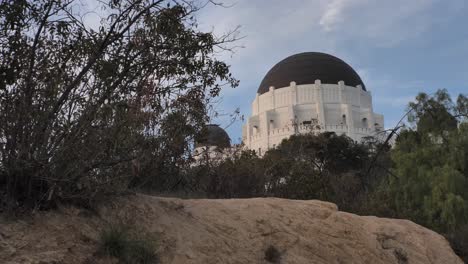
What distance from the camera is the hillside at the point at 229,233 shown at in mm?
5707

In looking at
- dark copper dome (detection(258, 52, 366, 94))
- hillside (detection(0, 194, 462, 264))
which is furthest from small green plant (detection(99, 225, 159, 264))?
dark copper dome (detection(258, 52, 366, 94))

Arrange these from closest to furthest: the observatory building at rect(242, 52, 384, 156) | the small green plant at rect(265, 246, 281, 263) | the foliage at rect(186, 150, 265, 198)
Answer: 1. the small green plant at rect(265, 246, 281, 263)
2. the foliage at rect(186, 150, 265, 198)
3. the observatory building at rect(242, 52, 384, 156)

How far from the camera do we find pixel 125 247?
595cm

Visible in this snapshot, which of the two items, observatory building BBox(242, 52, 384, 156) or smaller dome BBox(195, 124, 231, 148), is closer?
smaller dome BBox(195, 124, 231, 148)

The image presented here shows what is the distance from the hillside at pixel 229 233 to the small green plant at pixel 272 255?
7cm

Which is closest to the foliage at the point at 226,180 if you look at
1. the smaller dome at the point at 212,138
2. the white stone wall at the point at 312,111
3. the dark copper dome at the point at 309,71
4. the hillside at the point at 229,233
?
the smaller dome at the point at 212,138

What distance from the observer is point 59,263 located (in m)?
5.48

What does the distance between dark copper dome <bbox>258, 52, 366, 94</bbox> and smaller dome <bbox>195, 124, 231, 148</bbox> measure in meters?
47.2

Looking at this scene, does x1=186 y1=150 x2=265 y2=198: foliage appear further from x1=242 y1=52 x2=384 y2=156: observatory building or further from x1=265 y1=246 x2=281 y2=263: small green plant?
x1=242 y1=52 x2=384 y2=156: observatory building

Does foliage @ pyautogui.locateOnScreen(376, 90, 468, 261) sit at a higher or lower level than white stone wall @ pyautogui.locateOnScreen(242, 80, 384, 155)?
lower

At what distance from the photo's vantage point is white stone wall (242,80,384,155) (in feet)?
211

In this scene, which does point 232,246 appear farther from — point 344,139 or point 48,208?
point 344,139

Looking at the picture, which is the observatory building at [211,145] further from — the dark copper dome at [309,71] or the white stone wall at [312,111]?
the dark copper dome at [309,71]

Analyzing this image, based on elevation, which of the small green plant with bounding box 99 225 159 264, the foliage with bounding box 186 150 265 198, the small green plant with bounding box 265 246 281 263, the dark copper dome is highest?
the dark copper dome
